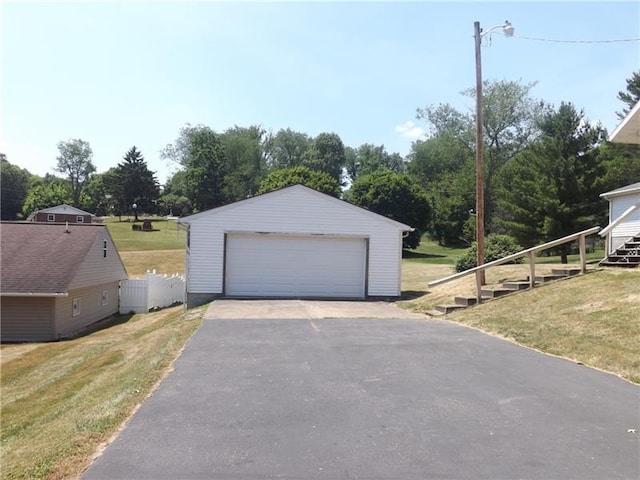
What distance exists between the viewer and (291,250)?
17.4 metres

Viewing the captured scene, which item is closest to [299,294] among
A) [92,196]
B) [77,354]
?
[77,354]

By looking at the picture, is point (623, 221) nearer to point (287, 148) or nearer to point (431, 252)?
point (431, 252)

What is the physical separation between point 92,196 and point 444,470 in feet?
322

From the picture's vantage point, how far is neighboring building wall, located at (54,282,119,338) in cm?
1867

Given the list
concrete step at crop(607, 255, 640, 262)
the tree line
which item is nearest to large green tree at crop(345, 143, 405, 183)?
the tree line

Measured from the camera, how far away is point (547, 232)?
25234 mm

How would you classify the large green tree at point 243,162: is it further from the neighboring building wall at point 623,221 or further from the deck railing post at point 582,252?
the deck railing post at point 582,252

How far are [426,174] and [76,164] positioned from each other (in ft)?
208

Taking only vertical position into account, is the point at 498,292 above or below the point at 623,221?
below

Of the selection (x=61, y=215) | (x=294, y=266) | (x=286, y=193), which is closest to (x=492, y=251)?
(x=294, y=266)

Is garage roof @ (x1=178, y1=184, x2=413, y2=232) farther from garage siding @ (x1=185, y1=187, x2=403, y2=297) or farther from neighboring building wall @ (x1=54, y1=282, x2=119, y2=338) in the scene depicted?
neighboring building wall @ (x1=54, y1=282, x2=119, y2=338)

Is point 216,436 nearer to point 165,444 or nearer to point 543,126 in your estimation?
point 165,444

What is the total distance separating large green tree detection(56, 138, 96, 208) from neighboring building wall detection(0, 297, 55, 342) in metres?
78.7

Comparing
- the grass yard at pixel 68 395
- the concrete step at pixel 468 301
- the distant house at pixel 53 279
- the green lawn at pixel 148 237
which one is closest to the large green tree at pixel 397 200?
the green lawn at pixel 148 237
